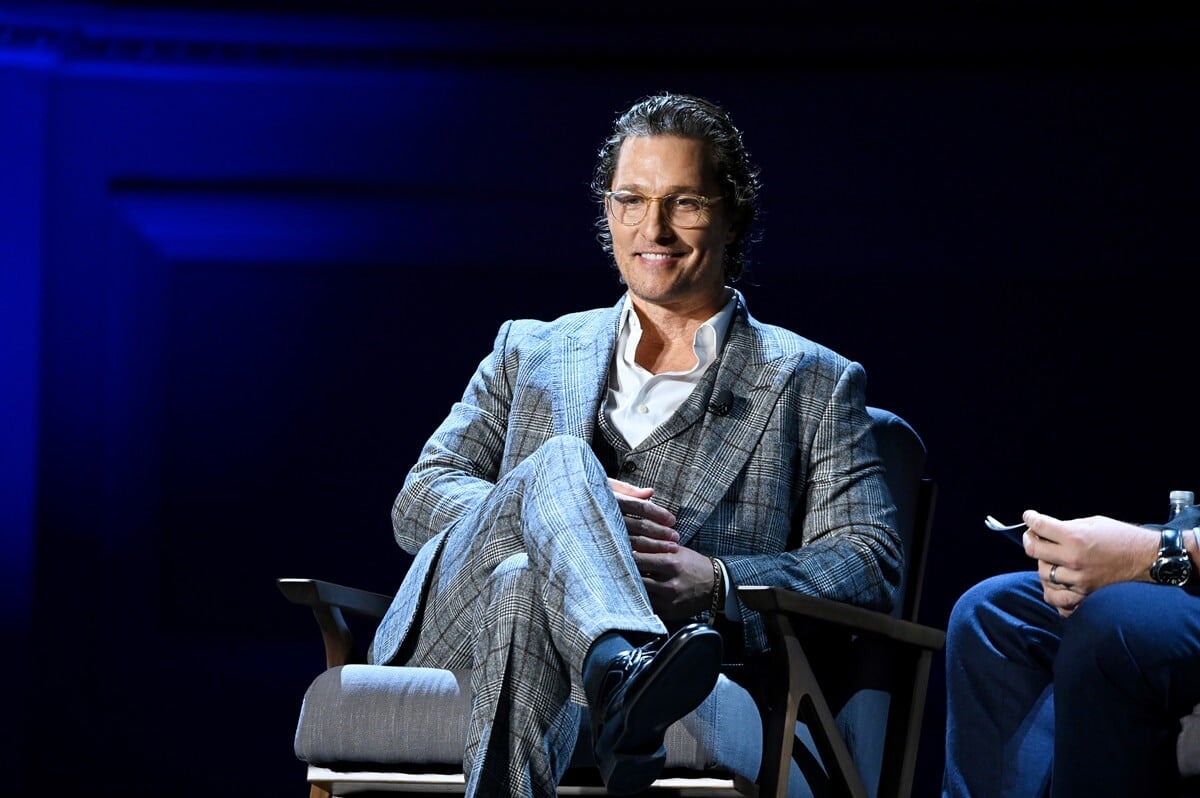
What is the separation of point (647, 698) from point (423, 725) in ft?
1.54

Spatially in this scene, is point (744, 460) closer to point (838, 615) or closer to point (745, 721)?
point (838, 615)

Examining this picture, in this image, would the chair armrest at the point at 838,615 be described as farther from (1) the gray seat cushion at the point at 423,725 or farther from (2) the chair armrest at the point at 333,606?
(2) the chair armrest at the point at 333,606

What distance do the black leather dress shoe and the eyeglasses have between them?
1085 millimetres

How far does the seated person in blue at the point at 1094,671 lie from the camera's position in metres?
2.25

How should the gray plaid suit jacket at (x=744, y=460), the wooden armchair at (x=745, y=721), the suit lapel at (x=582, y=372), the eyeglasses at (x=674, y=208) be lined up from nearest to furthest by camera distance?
the wooden armchair at (x=745, y=721) < the gray plaid suit jacket at (x=744, y=460) < the suit lapel at (x=582, y=372) < the eyeglasses at (x=674, y=208)

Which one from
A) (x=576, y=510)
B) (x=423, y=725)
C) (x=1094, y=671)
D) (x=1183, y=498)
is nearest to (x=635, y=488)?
(x=576, y=510)

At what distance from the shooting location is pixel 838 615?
242cm

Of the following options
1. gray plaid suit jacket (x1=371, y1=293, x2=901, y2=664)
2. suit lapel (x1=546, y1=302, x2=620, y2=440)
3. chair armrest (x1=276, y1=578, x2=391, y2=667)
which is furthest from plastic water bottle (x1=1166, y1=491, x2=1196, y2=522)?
chair armrest (x1=276, y1=578, x2=391, y2=667)

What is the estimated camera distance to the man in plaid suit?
7.08 feet

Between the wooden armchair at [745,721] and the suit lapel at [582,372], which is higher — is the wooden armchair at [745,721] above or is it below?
below

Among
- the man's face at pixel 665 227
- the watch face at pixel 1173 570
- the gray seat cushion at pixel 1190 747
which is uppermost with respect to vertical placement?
the man's face at pixel 665 227

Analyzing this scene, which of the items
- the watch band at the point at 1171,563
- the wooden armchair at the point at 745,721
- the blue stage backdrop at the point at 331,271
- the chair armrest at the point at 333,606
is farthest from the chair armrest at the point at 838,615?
the blue stage backdrop at the point at 331,271

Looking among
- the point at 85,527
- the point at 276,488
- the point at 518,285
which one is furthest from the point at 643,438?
the point at 85,527

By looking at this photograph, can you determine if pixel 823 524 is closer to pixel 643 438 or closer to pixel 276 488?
pixel 643 438
